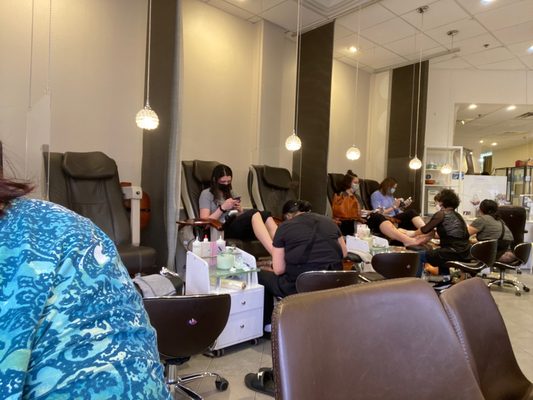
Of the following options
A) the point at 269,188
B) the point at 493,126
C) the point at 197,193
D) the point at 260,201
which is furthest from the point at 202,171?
the point at 493,126

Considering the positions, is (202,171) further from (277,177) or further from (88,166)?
(88,166)

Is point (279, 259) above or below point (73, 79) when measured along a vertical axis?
below

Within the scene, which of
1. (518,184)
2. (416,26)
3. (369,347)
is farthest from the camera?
(518,184)

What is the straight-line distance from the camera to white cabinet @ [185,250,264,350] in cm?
240

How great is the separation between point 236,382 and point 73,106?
322cm

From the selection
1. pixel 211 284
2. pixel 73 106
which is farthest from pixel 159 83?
pixel 211 284

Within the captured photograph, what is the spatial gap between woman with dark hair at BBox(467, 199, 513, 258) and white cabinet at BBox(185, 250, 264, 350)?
293 cm

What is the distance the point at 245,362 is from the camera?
7.69 feet

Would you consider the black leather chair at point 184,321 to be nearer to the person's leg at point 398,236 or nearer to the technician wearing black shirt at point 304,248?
the technician wearing black shirt at point 304,248

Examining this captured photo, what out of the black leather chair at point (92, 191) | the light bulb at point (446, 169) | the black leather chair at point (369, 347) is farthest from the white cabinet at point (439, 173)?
the black leather chair at point (369, 347)

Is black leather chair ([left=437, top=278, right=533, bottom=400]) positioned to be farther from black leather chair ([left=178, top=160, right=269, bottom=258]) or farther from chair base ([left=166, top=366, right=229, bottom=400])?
black leather chair ([left=178, top=160, right=269, bottom=258])

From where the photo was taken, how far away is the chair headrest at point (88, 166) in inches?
125

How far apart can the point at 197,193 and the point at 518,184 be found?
681cm

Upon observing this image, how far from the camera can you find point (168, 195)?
3.23m
